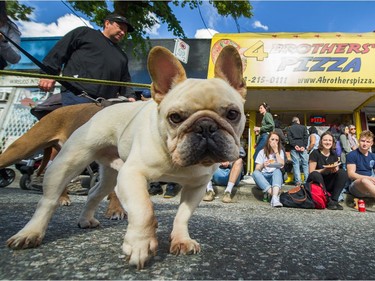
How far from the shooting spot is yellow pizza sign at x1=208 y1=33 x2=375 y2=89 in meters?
8.85

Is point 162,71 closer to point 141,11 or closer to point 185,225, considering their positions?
point 185,225

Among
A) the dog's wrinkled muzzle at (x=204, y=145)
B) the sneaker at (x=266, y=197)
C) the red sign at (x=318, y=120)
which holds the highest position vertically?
the red sign at (x=318, y=120)

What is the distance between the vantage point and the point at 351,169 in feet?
20.2

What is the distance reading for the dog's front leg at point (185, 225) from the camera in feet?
5.79

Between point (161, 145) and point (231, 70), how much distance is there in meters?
0.75

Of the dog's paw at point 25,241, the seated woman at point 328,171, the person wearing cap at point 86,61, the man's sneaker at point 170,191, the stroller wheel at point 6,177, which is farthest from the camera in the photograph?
the stroller wheel at point 6,177

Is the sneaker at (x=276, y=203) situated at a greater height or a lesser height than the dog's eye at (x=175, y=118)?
lesser

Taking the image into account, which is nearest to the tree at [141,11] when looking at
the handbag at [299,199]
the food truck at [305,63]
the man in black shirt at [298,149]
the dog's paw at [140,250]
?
the food truck at [305,63]

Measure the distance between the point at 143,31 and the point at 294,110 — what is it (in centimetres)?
660

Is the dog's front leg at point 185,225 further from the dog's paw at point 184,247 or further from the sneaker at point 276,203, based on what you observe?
the sneaker at point 276,203

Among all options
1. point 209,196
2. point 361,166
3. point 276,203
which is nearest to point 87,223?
point 209,196

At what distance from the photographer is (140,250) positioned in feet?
4.79

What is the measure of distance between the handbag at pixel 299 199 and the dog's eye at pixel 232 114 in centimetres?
418

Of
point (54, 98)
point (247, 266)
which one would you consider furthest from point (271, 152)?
point (247, 266)
